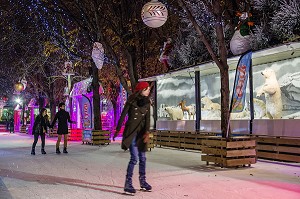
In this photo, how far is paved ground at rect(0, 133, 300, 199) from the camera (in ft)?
22.7

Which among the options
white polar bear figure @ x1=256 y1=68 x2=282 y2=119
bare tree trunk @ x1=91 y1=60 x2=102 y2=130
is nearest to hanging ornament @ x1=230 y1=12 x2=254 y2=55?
white polar bear figure @ x1=256 y1=68 x2=282 y2=119

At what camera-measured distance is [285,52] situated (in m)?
11.5

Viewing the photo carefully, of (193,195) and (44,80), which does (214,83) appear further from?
(44,80)

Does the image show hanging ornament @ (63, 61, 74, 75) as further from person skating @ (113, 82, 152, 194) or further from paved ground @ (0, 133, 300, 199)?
person skating @ (113, 82, 152, 194)

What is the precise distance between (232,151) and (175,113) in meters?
7.88

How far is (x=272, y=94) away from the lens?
496 inches

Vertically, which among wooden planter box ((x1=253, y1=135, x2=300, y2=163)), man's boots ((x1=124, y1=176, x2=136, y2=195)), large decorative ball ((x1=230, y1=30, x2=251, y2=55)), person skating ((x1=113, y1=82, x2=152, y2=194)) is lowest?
man's boots ((x1=124, y1=176, x2=136, y2=195))

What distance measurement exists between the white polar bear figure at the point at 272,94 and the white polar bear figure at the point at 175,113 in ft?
17.0

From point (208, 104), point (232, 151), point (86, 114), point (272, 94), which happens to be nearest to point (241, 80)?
point (272, 94)

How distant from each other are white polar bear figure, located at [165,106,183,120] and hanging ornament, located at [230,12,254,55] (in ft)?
17.9

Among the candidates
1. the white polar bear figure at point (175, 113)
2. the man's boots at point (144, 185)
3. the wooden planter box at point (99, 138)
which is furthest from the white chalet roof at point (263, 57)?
the man's boots at point (144, 185)

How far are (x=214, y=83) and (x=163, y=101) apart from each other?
3980 millimetres

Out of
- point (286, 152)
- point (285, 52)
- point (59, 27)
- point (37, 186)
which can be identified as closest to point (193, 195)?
point (37, 186)

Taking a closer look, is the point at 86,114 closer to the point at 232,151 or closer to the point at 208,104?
the point at 208,104
